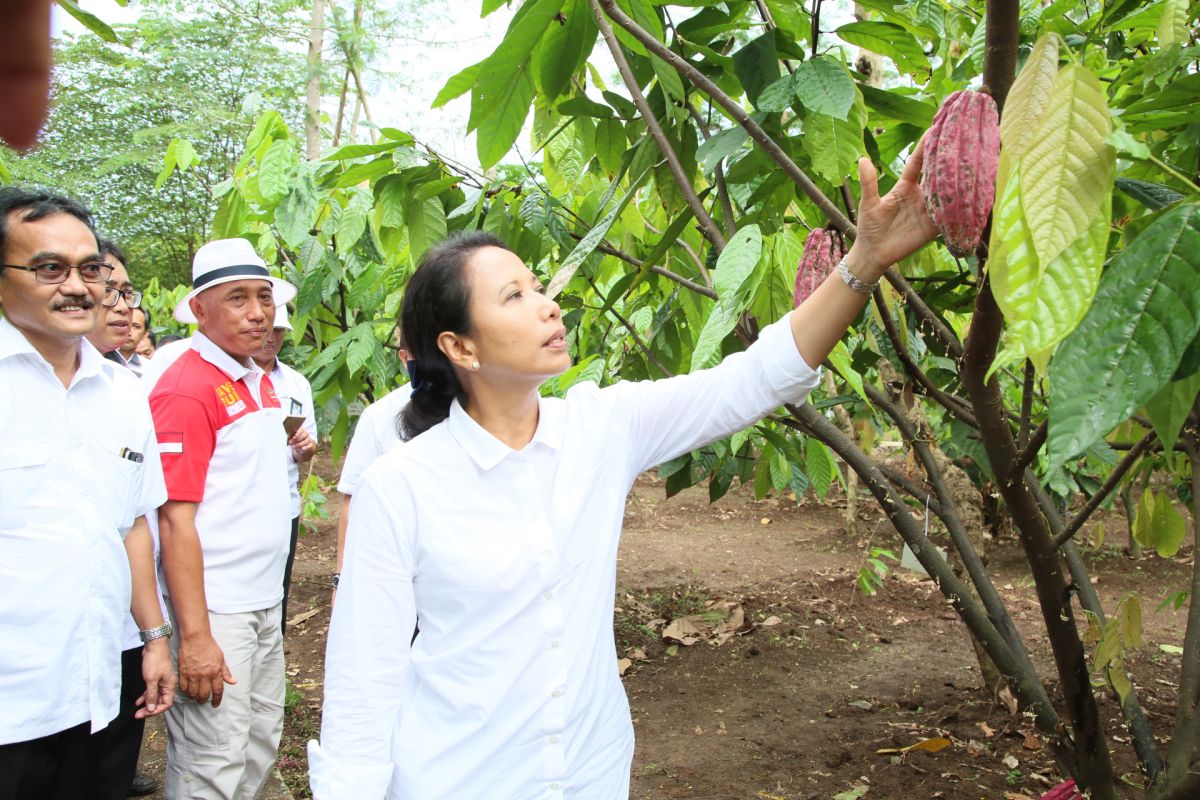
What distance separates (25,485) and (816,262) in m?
1.38

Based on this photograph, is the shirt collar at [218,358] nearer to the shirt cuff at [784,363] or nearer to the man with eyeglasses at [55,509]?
Result: the man with eyeglasses at [55,509]

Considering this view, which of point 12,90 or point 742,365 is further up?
point 12,90

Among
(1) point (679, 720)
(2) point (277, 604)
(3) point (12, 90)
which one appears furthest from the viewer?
(1) point (679, 720)

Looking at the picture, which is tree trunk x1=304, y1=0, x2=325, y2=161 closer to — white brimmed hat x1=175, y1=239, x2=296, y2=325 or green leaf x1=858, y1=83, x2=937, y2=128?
white brimmed hat x1=175, y1=239, x2=296, y2=325

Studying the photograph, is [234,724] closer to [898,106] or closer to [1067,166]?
[898,106]

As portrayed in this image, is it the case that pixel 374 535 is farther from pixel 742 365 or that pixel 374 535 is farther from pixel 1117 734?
pixel 1117 734

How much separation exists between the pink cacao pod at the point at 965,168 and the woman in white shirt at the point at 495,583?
38 centimetres

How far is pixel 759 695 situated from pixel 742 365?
2.28m

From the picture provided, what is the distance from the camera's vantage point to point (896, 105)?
1385mm

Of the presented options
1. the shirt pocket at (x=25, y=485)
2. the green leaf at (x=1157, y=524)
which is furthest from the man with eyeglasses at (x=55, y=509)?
the green leaf at (x=1157, y=524)

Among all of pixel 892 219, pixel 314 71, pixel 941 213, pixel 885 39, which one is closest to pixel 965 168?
pixel 941 213

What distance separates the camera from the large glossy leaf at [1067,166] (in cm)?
58

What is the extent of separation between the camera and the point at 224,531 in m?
2.19

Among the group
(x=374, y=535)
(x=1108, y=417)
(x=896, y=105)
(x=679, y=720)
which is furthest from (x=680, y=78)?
(x=679, y=720)
